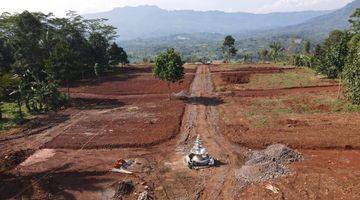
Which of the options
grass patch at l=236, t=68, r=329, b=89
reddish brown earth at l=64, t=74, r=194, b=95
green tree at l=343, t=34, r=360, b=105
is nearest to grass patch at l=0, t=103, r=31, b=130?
reddish brown earth at l=64, t=74, r=194, b=95

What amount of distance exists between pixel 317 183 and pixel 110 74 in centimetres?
6451

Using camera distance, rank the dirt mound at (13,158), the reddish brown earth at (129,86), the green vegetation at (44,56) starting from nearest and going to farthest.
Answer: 1. the dirt mound at (13,158)
2. the green vegetation at (44,56)
3. the reddish brown earth at (129,86)

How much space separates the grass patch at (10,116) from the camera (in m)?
39.0

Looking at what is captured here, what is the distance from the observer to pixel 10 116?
42.7 metres

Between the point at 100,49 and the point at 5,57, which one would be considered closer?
the point at 5,57

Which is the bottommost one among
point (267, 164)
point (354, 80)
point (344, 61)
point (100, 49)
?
point (267, 164)

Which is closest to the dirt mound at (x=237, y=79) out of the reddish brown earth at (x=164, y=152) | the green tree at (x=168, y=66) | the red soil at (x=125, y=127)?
the reddish brown earth at (x=164, y=152)

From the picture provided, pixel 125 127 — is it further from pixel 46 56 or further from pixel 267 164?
pixel 46 56

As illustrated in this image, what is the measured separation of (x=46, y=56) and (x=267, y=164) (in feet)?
169

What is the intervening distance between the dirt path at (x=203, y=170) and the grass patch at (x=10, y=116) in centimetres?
1794

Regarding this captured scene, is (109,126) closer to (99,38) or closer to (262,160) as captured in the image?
(262,160)

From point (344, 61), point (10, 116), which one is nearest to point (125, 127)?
point (10, 116)

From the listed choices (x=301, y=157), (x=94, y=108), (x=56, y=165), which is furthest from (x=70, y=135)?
(x=301, y=157)

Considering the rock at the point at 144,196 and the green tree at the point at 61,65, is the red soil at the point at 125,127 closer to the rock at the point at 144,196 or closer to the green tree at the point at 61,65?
the rock at the point at 144,196
